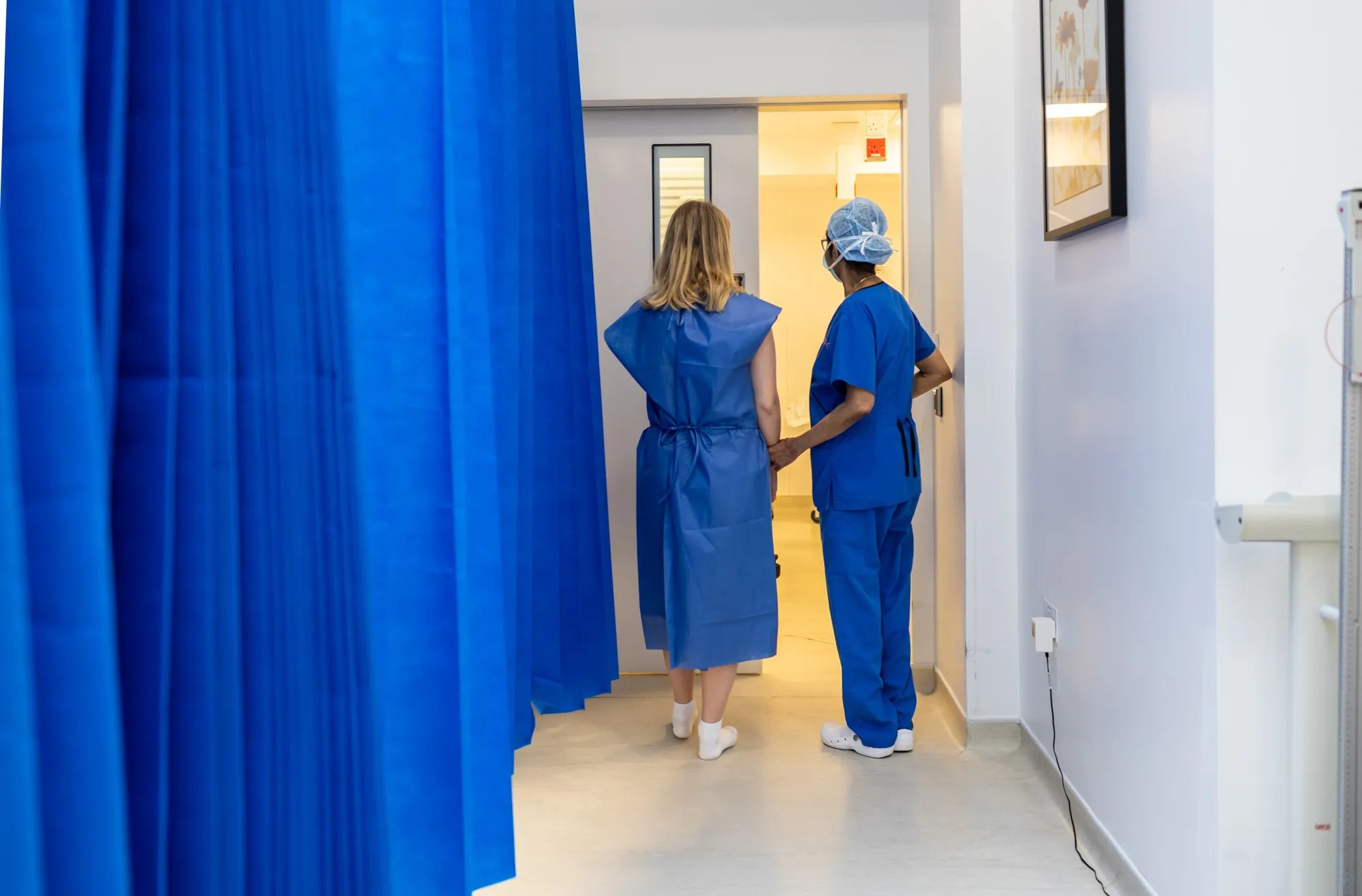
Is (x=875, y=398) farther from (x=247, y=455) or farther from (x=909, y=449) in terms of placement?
(x=247, y=455)

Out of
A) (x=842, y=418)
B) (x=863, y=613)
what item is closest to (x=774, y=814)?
(x=863, y=613)

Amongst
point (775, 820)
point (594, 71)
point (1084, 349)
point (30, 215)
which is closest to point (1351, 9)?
point (1084, 349)

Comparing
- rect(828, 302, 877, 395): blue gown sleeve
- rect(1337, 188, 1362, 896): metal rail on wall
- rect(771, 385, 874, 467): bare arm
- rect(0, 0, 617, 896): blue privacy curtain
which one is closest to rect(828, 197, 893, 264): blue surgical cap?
rect(828, 302, 877, 395): blue gown sleeve

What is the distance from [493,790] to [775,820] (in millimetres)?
1429

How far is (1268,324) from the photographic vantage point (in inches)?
57.2

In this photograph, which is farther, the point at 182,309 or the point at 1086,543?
the point at 1086,543

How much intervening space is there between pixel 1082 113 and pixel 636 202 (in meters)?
1.76

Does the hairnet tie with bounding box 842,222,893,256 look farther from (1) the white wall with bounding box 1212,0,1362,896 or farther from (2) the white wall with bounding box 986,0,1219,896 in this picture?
(1) the white wall with bounding box 1212,0,1362,896

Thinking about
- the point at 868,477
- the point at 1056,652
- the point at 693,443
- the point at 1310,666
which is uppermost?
the point at 693,443

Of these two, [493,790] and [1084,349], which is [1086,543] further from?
[493,790]

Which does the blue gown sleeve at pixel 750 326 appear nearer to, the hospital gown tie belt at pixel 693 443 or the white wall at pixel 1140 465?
the hospital gown tie belt at pixel 693 443

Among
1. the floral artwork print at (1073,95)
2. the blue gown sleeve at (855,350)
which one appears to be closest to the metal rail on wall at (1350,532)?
the floral artwork print at (1073,95)

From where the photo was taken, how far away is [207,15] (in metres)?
0.58

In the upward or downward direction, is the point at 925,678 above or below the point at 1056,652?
below
